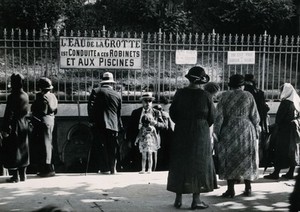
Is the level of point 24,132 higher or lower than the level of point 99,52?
lower

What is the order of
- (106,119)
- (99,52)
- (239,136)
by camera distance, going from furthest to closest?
(99,52) < (106,119) < (239,136)

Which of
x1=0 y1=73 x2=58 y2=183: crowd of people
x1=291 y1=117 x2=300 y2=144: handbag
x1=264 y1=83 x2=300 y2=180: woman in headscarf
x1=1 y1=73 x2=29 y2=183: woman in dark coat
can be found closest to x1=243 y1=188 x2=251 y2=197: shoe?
x1=264 y1=83 x2=300 y2=180: woman in headscarf

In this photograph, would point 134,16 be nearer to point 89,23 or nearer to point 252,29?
point 89,23

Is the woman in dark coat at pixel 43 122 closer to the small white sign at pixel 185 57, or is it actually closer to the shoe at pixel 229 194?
the shoe at pixel 229 194

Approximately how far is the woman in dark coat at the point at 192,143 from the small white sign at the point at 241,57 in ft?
16.7

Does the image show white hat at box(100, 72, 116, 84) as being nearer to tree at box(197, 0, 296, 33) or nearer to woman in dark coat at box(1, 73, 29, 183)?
woman in dark coat at box(1, 73, 29, 183)

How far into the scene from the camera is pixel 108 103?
9227 mm

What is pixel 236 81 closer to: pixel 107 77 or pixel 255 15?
pixel 107 77

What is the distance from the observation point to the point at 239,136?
7.48 metres

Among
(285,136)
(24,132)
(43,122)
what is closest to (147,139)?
(43,122)

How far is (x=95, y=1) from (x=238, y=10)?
5.50m

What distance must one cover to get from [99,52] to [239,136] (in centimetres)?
463

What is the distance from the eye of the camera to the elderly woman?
746 cm

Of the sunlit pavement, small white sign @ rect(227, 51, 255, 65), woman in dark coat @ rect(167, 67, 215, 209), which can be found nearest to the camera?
woman in dark coat @ rect(167, 67, 215, 209)
